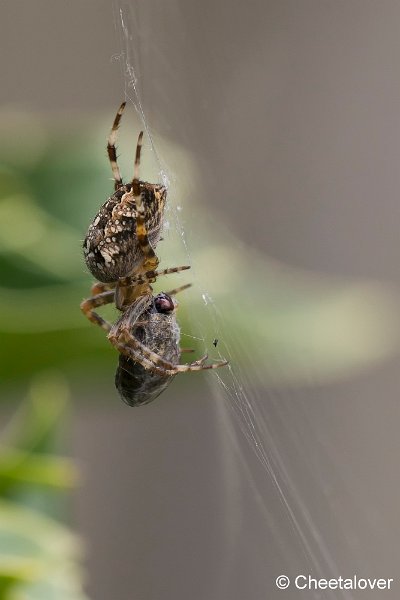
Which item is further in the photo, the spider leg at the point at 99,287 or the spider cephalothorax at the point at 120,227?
the spider leg at the point at 99,287

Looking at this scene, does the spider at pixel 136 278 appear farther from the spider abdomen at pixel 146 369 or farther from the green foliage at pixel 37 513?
the green foliage at pixel 37 513

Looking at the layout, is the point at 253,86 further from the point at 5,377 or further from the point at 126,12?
the point at 5,377

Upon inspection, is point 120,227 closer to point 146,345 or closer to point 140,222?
point 140,222

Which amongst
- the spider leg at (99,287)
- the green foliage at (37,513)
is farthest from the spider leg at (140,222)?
the green foliage at (37,513)

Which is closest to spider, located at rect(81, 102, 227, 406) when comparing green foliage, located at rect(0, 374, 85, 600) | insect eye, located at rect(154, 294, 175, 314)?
insect eye, located at rect(154, 294, 175, 314)

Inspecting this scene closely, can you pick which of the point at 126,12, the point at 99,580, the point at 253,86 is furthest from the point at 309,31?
the point at 99,580

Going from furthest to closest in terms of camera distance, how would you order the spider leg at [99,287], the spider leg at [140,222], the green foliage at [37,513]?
the spider leg at [99,287] < the spider leg at [140,222] < the green foliage at [37,513]

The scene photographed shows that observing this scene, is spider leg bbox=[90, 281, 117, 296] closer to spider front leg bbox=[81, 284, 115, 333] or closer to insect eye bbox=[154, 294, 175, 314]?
spider front leg bbox=[81, 284, 115, 333]

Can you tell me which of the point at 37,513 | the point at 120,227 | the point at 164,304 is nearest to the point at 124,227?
the point at 120,227
